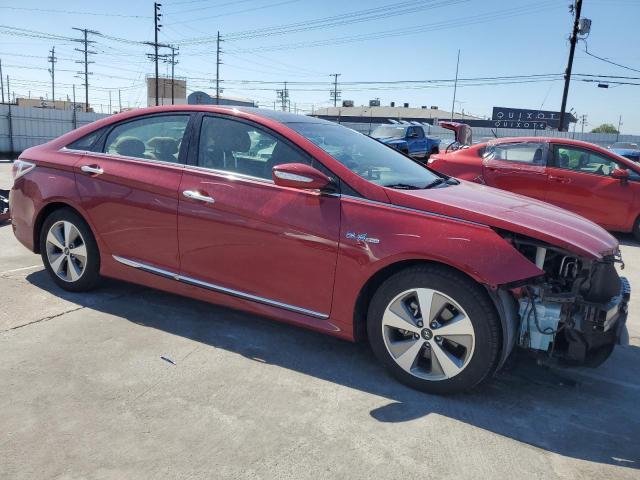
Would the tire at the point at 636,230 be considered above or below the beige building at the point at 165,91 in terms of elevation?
below

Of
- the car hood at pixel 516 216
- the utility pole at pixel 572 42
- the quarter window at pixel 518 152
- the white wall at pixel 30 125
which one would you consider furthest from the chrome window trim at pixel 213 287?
the utility pole at pixel 572 42

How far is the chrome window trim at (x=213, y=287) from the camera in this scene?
3.24 m

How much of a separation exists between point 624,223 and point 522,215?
5.50 m

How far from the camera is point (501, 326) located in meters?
2.74

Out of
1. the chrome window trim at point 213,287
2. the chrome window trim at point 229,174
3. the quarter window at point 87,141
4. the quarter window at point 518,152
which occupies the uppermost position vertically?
the quarter window at point 518,152

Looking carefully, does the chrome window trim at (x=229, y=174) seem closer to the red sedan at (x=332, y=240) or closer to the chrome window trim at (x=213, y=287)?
the red sedan at (x=332, y=240)

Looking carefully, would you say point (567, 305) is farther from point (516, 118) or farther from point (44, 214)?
point (516, 118)

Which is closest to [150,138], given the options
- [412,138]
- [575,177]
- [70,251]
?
[70,251]

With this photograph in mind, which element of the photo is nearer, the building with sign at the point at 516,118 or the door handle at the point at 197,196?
the door handle at the point at 197,196

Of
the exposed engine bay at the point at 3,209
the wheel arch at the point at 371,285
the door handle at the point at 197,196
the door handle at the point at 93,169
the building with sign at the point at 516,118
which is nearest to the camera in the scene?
the wheel arch at the point at 371,285

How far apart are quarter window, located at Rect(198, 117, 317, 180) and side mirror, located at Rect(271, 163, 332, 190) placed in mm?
230

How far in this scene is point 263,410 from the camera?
2734 millimetres

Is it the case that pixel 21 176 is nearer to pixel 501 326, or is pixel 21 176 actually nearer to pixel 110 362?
pixel 110 362

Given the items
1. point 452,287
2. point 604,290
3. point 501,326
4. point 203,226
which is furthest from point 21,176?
point 604,290
